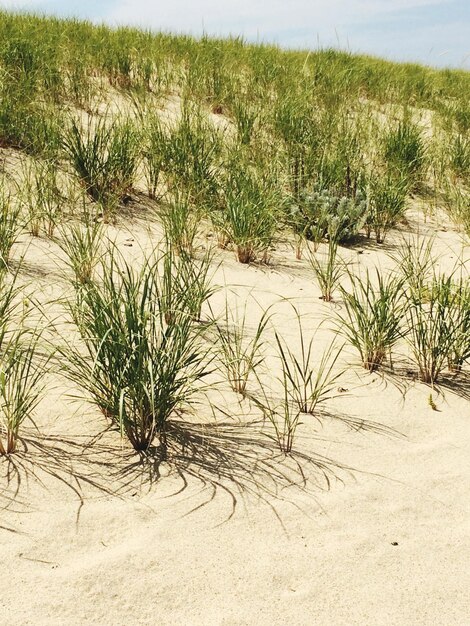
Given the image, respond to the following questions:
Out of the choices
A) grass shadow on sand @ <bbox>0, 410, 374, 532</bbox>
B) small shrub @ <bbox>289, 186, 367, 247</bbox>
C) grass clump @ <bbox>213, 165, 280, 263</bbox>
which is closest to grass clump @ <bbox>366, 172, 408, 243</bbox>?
small shrub @ <bbox>289, 186, 367, 247</bbox>

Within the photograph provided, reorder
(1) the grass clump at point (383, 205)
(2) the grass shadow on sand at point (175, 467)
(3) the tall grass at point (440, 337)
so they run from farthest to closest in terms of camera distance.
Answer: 1. (1) the grass clump at point (383, 205)
2. (3) the tall grass at point (440, 337)
3. (2) the grass shadow on sand at point (175, 467)

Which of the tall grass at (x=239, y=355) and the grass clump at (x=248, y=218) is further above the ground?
the grass clump at (x=248, y=218)

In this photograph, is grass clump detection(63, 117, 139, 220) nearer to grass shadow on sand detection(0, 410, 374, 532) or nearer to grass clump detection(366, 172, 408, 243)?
grass clump detection(366, 172, 408, 243)

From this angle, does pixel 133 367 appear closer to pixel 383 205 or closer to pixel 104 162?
pixel 104 162

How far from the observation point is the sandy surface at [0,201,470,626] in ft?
5.78

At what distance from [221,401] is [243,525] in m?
0.72

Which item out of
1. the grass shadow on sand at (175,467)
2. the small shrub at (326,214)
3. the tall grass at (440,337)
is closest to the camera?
the grass shadow on sand at (175,467)

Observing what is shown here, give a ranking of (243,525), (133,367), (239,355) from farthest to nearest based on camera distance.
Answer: (239,355), (133,367), (243,525)

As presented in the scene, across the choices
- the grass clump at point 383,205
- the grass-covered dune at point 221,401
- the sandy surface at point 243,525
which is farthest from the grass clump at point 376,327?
the grass clump at point 383,205

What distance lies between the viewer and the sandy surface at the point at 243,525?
5.78 feet

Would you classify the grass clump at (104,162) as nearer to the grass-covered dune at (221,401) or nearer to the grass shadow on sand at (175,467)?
the grass-covered dune at (221,401)

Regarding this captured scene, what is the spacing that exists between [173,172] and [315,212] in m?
1.04

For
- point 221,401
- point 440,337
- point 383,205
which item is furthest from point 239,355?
Answer: point 383,205

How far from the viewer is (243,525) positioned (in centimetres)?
204
